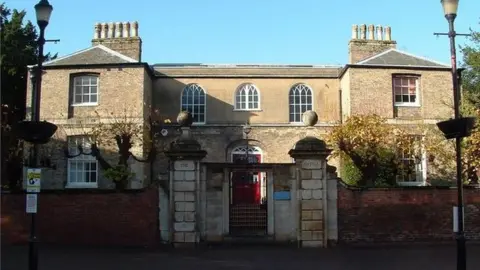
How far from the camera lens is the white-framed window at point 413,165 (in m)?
25.1

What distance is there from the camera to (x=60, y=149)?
26.6m

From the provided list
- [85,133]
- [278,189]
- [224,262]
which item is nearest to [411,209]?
[278,189]

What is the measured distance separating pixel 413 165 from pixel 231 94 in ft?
34.3

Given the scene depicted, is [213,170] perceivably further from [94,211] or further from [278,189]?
[94,211]

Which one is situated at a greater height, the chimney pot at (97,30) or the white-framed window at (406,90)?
the chimney pot at (97,30)

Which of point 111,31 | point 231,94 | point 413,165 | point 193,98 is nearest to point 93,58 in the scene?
point 111,31

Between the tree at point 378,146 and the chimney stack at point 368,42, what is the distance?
5273mm

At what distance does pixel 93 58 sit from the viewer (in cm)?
2756

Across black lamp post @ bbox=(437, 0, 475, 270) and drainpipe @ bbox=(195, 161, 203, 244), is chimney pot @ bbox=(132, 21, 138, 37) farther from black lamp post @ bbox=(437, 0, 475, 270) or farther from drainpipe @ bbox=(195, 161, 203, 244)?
black lamp post @ bbox=(437, 0, 475, 270)

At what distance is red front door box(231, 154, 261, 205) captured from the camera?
17163 millimetres

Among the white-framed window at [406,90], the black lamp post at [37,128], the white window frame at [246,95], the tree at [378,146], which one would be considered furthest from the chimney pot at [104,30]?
the black lamp post at [37,128]

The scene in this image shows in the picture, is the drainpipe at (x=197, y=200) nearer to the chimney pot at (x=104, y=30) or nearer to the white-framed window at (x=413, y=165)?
the white-framed window at (x=413, y=165)

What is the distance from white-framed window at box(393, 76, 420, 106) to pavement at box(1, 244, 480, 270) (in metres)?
13.4

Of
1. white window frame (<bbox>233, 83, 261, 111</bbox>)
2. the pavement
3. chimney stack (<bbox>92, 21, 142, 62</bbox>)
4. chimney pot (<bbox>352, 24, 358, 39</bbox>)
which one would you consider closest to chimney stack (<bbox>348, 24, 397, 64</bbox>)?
chimney pot (<bbox>352, 24, 358, 39</bbox>)
